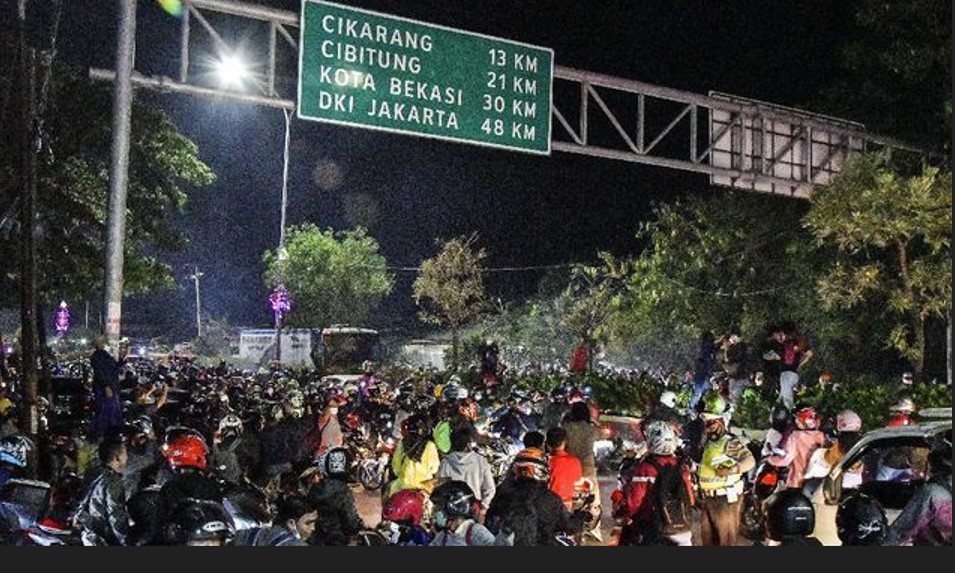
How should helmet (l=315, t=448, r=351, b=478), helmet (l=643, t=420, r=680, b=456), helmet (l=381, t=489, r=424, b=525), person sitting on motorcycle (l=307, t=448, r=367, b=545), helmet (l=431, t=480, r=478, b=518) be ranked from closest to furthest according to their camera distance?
helmet (l=431, t=480, r=478, b=518), person sitting on motorcycle (l=307, t=448, r=367, b=545), helmet (l=381, t=489, r=424, b=525), helmet (l=315, t=448, r=351, b=478), helmet (l=643, t=420, r=680, b=456)

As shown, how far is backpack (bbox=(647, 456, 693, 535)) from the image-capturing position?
9.12 meters

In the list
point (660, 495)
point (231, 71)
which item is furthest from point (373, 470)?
point (660, 495)

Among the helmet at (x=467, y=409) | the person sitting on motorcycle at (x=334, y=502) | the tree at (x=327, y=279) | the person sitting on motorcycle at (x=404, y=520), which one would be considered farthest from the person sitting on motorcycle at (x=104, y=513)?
the tree at (x=327, y=279)

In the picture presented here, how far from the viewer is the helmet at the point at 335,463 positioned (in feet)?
28.7

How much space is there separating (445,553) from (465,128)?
29.2 feet

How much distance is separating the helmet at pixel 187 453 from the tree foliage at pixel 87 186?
627 inches

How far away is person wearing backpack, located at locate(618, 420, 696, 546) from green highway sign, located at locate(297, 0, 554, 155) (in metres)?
6.78

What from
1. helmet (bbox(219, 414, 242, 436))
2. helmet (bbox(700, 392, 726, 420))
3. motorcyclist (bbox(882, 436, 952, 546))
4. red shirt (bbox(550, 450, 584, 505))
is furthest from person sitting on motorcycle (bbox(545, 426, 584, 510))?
helmet (bbox(219, 414, 242, 436))

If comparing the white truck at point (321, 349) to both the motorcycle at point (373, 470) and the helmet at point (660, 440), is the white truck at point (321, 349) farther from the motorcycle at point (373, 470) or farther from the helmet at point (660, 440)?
the helmet at point (660, 440)

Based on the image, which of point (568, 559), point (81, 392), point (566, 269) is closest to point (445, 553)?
point (568, 559)

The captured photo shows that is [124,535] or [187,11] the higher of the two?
[187,11]

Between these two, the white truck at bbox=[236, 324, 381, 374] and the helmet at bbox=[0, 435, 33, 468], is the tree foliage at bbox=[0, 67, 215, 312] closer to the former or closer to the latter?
the helmet at bbox=[0, 435, 33, 468]

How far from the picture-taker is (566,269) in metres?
65.6

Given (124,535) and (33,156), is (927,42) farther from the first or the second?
(124,535)
